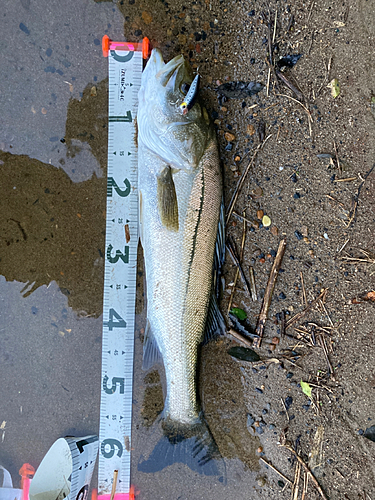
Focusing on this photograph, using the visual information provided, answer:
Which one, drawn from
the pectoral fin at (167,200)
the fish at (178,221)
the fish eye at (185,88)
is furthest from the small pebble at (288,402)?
the fish eye at (185,88)

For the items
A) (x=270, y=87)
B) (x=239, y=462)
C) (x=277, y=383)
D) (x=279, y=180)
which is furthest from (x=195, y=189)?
(x=239, y=462)

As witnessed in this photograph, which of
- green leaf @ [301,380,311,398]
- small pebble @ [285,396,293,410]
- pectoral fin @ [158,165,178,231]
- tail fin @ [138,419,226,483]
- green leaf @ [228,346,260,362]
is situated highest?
pectoral fin @ [158,165,178,231]

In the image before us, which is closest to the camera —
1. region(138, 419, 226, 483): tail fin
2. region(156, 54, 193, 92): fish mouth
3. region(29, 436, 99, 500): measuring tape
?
region(156, 54, 193, 92): fish mouth

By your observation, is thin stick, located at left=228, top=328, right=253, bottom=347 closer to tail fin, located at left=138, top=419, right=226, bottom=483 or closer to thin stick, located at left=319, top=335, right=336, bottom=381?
thin stick, located at left=319, top=335, right=336, bottom=381

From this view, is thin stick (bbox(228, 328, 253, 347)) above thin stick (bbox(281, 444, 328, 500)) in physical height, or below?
above

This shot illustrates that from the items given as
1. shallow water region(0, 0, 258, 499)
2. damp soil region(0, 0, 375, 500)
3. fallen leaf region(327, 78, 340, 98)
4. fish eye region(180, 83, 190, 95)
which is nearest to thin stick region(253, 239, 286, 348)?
damp soil region(0, 0, 375, 500)

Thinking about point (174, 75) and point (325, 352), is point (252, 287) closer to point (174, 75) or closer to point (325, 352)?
point (325, 352)

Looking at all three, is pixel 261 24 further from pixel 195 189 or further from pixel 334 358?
pixel 334 358
